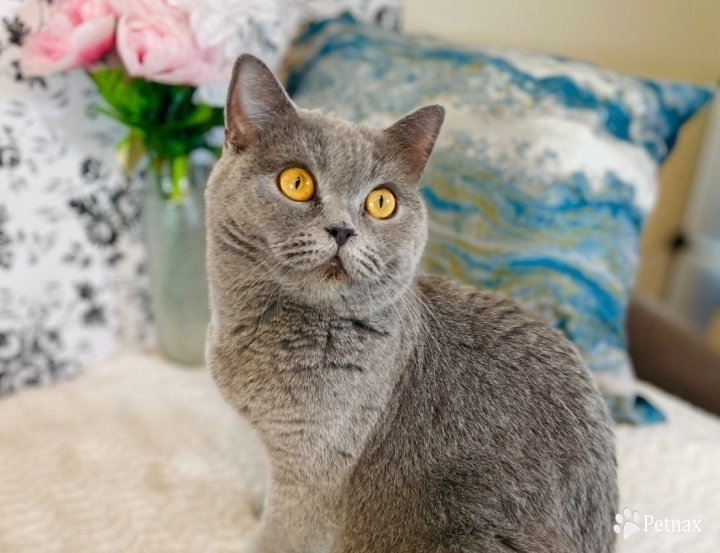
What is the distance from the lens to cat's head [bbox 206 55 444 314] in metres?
0.58

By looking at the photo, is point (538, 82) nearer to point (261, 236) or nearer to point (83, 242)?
point (261, 236)

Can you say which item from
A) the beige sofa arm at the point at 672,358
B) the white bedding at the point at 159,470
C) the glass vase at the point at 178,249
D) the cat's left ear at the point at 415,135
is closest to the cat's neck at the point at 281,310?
the cat's left ear at the point at 415,135

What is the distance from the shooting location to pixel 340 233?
1.88 feet

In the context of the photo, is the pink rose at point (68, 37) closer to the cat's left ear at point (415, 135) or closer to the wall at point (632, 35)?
the cat's left ear at point (415, 135)

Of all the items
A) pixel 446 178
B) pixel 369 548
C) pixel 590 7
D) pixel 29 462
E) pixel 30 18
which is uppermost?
pixel 590 7

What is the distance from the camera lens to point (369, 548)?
0.66m

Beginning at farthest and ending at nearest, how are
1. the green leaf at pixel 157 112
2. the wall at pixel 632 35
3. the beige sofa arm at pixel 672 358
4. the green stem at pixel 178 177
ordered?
1. the wall at pixel 632 35
2. the beige sofa arm at pixel 672 358
3. the green stem at pixel 178 177
4. the green leaf at pixel 157 112

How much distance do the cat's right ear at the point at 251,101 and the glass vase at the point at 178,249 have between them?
0.45 metres

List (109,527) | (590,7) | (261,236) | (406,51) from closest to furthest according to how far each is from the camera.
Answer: (261,236) → (109,527) → (406,51) → (590,7)

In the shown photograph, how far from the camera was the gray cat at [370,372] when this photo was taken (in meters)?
0.60

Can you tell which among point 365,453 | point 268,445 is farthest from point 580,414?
point 268,445

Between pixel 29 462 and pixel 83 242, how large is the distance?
1.32 ft

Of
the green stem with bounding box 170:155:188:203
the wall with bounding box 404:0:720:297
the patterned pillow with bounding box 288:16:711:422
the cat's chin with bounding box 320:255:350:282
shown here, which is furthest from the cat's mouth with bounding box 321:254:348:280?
the wall with bounding box 404:0:720:297

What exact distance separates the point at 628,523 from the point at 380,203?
55cm
